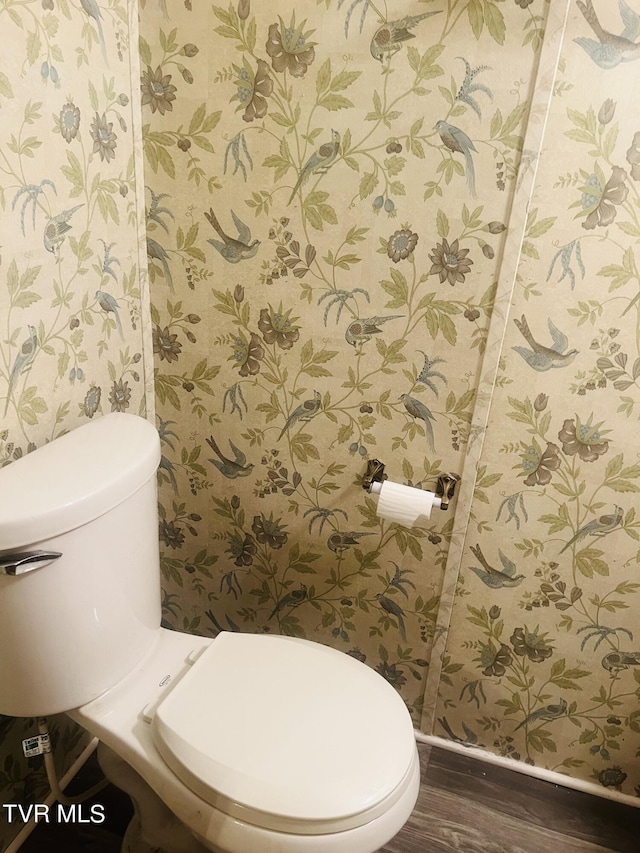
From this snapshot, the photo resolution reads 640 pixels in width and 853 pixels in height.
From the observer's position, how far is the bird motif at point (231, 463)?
128 centimetres

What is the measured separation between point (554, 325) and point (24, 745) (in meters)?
1.16

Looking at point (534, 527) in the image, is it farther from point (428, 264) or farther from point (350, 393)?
point (428, 264)

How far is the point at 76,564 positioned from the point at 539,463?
2.67ft

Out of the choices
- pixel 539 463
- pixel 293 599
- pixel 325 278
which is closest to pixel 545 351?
pixel 539 463

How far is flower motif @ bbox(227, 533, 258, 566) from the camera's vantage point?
4.44ft

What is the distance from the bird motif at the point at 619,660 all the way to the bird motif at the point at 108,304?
1181mm

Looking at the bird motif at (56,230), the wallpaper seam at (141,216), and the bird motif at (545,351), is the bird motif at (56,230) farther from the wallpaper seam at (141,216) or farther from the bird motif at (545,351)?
the bird motif at (545,351)

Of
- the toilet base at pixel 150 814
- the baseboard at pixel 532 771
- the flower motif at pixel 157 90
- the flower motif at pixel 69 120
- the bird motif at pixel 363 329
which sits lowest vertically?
the baseboard at pixel 532 771

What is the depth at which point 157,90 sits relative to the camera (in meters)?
1.07

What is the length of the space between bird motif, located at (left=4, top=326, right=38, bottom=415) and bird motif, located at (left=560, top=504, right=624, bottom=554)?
3.34ft

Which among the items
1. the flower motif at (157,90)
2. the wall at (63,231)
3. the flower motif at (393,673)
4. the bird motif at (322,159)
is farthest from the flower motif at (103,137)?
the flower motif at (393,673)

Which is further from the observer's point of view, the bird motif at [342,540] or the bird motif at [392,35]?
the bird motif at [342,540]

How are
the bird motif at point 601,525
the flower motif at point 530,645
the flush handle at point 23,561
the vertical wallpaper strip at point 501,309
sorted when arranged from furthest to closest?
the flower motif at point 530,645
the bird motif at point 601,525
the vertical wallpaper strip at point 501,309
the flush handle at point 23,561

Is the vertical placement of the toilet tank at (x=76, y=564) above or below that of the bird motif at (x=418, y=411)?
below
